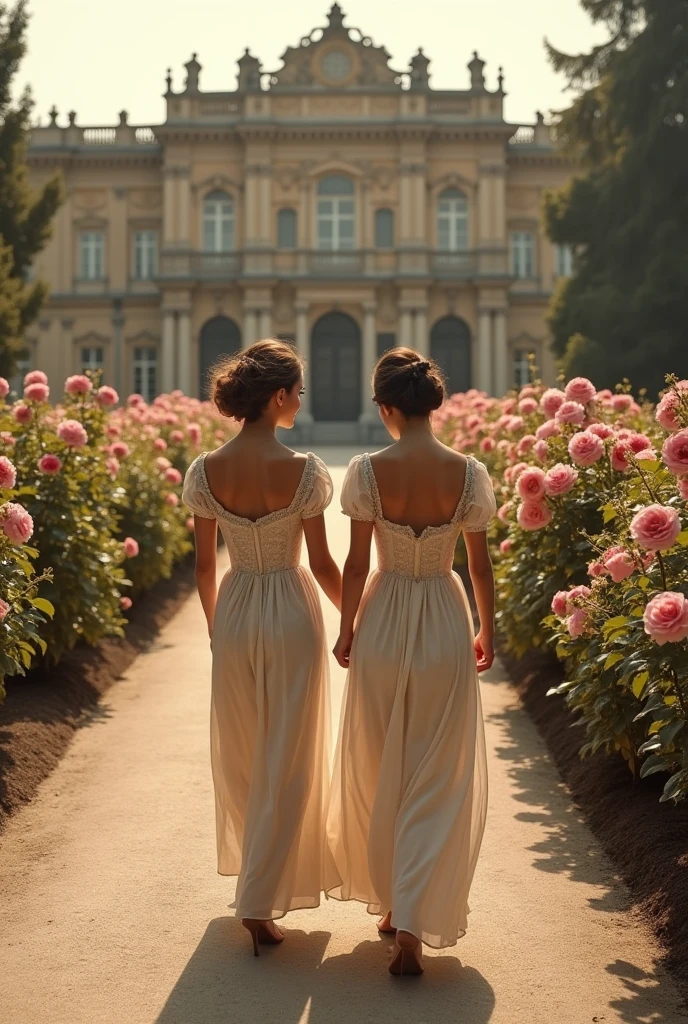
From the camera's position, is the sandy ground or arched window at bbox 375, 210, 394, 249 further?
arched window at bbox 375, 210, 394, 249

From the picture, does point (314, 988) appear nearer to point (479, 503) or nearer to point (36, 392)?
point (479, 503)

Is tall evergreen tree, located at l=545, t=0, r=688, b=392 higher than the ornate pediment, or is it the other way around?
the ornate pediment

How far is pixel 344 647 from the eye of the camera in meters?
4.44

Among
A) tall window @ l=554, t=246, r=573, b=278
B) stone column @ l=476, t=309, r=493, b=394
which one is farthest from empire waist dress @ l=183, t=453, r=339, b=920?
tall window @ l=554, t=246, r=573, b=278

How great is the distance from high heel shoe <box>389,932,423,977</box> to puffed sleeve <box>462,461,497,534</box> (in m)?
Answer: 1.29

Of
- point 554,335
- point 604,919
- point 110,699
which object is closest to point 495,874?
point 604,919

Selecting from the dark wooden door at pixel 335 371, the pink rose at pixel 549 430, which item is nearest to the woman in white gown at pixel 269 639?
the pink rose at pixel 549 430

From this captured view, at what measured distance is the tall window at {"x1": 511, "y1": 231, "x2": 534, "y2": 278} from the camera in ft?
145

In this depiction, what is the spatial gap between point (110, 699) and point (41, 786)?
80.6 inches

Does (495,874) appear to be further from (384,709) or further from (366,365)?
(366,365)

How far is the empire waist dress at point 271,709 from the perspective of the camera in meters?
4.35

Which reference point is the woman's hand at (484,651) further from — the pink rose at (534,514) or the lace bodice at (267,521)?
the pink rose at (534,514)

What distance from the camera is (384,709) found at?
432 cm

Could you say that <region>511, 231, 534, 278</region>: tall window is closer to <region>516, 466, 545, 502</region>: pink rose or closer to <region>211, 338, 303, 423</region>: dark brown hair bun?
<region>516, 466, 545, 502</region>: pink rose
